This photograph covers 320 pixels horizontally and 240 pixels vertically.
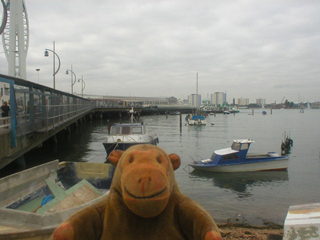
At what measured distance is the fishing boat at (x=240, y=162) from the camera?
19.1 meters

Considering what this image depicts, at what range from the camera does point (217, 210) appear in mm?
12141

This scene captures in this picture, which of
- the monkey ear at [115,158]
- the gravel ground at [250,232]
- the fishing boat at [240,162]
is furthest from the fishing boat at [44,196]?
the fishing boat at [240,162]

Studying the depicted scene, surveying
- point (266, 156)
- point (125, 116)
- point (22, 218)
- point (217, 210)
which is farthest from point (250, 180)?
point (125, 116)

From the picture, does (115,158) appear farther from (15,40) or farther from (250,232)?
(15,40)

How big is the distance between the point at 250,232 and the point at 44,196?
665 centimetres

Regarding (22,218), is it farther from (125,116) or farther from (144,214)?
(125,116)

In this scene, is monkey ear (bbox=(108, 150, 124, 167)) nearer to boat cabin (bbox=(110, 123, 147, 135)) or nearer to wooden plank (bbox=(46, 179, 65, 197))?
wooden plank (bbox=(46, 179, 65, 197))

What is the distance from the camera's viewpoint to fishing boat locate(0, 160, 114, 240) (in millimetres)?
5289

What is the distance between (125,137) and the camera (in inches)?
789

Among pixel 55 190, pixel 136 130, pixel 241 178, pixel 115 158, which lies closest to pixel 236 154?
pixel 241 178

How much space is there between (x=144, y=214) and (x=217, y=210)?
1035cm

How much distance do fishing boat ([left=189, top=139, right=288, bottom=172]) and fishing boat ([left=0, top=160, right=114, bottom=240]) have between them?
11.0 metres

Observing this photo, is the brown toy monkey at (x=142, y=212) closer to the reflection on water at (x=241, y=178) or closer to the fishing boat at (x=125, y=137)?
the reflection on water at (x=241, y=178)

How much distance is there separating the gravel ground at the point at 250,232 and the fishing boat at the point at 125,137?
1053 centimetres
